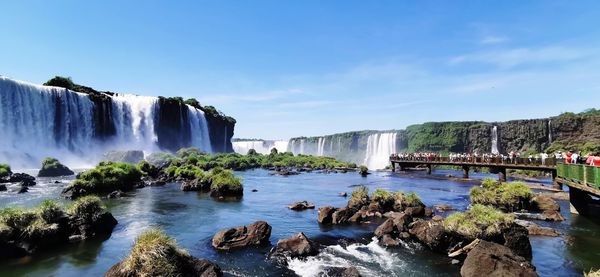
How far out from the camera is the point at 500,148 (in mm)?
106000

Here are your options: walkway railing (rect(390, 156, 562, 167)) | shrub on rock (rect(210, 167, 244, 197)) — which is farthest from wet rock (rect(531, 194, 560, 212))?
shrub on rock (rect(210, 167, 244, 197))

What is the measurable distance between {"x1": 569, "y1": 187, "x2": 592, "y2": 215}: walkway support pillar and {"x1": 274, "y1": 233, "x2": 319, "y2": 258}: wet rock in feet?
65.6

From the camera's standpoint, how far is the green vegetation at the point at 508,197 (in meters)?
25.9

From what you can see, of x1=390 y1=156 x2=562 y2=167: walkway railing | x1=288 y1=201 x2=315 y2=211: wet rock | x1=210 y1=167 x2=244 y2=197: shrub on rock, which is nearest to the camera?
x1=288 y1=201 x2=315 y2=211: wet rock

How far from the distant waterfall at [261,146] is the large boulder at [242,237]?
129298mm

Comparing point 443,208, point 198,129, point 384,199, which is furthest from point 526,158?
point 198,129

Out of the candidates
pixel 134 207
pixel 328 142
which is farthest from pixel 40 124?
pixel 328 142

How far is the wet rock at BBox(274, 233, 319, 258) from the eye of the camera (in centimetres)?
1530

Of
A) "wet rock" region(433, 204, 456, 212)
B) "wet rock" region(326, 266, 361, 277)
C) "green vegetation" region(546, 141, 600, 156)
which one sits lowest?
"wet rock" region(326, 266, 361, 277)

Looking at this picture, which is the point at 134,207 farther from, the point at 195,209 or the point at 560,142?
the point at 560,142

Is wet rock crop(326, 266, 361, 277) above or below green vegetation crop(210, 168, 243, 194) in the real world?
below

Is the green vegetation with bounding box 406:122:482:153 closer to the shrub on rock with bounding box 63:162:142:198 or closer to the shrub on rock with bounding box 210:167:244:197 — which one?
the shrub on rock with bounding box 210:167:244:197

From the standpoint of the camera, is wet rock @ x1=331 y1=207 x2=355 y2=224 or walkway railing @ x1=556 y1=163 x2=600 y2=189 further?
wet rock @ x1=331 y1=207 x2=355 y2=224

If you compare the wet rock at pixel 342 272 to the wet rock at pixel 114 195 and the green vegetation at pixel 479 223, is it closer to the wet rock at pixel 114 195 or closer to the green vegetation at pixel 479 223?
the green vegetation at pixel 479 223
